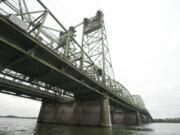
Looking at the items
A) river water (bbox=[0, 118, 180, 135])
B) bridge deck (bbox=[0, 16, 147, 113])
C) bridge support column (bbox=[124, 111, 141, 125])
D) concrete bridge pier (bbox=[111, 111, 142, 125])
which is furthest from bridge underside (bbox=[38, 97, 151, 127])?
bridge support column (bbox=[124, 111, 141, 125])

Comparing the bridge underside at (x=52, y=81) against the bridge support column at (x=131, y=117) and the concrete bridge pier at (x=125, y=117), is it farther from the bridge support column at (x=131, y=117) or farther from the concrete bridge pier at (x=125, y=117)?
the bridge support column at (x=131, y=117)

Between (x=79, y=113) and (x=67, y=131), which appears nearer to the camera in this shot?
(x=67, y=131)

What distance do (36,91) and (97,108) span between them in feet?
36.1

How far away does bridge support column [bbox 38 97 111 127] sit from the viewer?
22875 mm

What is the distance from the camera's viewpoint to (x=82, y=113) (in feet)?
81.5

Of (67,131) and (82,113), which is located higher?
(82,113)

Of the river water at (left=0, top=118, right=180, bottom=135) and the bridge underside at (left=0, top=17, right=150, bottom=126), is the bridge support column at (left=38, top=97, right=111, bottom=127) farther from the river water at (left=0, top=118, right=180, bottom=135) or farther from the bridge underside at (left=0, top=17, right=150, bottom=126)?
the river water at (left=0, top=118, right=180, bottom=135)

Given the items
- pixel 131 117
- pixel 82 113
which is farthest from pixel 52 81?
pixel 131 117

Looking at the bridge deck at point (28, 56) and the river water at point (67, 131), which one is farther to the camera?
the river water at point (67, 131)

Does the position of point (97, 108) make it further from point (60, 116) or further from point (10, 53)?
point (10, 53)

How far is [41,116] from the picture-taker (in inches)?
1276

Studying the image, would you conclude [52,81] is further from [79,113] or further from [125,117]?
[125,117]

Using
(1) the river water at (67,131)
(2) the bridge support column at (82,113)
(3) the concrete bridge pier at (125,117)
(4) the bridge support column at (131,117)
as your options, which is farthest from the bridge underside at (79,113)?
(4) the bridge support column at (131,117)

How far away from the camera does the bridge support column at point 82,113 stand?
901 inches
